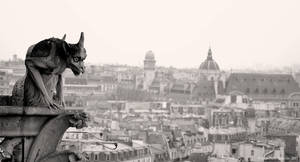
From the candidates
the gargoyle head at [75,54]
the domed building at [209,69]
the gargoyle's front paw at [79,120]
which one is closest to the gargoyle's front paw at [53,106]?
the gargoyle's front paw at [79,120]

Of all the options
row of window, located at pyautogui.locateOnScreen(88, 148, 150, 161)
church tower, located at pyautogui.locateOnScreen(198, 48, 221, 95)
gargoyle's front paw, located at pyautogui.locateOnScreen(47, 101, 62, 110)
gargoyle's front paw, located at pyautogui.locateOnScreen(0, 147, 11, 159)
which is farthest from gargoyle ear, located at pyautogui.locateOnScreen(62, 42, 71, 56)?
church tower, located at pyautogui.locateOnScreen(198, 48, 221, 95)

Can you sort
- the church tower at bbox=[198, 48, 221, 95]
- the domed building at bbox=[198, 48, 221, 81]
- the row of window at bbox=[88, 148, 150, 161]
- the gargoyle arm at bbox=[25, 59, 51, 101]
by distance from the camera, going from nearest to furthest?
the gargoyle arm at bbox=[25, 59, 51, 101] < the row of window at bbox=[88, 148, 150, 161] < the church tower at bbox=[198, 48, 221, 95] < the domed building at bbox=[198, 48, 221, 81]

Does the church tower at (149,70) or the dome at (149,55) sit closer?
the dome at (149,55)

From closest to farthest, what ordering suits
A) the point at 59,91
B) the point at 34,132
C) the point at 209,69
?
the point at 34,132, the point at 59,91, the point at 209,69

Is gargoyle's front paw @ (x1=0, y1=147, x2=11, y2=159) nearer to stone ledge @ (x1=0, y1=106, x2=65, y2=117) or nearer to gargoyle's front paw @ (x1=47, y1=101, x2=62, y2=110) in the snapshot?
stone ledge @ (x1=0, y1=106, x2=65, y2=117)

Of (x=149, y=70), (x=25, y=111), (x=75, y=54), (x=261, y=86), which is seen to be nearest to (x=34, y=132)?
(x=25, y=111)

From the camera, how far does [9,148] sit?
184 inches

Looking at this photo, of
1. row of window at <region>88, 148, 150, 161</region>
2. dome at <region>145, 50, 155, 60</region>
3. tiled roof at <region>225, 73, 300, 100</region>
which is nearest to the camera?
row of window at <region>88, 148, 150, 161</region>

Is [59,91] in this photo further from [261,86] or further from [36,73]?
[261,86]

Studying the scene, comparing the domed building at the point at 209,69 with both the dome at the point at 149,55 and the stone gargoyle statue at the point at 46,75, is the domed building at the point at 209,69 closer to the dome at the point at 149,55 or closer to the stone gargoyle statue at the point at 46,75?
the dome at the point at 149,55

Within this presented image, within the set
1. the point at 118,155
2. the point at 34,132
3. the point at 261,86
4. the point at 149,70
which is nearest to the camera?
the point at 34,132

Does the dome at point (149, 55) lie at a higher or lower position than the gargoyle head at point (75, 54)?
higher

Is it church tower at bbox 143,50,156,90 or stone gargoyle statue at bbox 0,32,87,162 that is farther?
church tower at bbox 143,50,156,90

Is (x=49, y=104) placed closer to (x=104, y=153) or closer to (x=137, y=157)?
(x=104, y=153)
